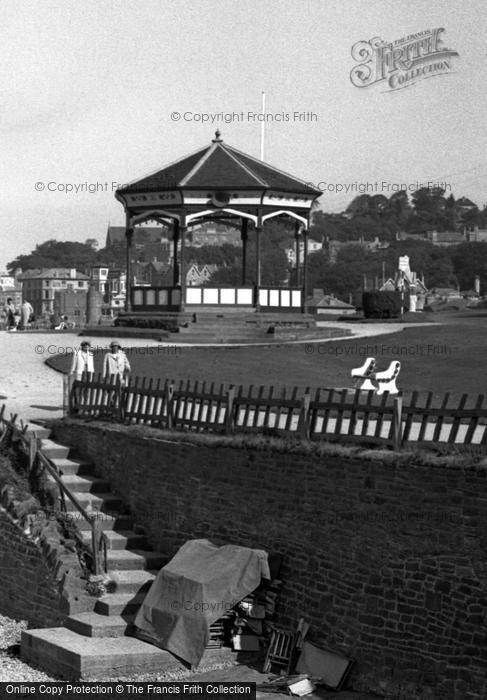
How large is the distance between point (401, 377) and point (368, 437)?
35.7ft

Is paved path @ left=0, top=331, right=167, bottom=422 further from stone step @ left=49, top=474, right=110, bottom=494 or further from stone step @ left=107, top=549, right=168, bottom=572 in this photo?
stone step @ left=107, top=549, right=168, bottom=572

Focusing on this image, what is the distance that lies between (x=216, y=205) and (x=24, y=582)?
2176cm

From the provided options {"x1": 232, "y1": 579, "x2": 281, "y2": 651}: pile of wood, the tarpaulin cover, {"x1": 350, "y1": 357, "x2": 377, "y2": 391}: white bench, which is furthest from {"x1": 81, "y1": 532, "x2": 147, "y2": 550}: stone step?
{"x1": 350, "y1": 357, "x2": 377, "y2": 391}: white bench

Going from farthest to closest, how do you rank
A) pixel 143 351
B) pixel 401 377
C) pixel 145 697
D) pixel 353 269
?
pixel 353 269 → pixel 143 351 → pixel 401 377 → pixel 145 697

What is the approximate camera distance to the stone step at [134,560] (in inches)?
655

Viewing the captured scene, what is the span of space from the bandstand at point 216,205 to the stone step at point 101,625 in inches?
889

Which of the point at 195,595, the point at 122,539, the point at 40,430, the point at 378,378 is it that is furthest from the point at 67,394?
the point at 195,595

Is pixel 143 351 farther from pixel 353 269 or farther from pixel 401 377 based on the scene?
pixel 353 269

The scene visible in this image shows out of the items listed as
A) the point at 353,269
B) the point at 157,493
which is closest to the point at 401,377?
the point at 157,493

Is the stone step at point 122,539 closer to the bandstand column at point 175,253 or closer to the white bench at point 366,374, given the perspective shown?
the white bench at point 366,374

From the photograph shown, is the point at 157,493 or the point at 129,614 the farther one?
the point at 157,493

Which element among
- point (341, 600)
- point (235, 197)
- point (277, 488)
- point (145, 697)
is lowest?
point (145, 697)

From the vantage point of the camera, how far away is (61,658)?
565 inches

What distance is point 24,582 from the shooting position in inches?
674
